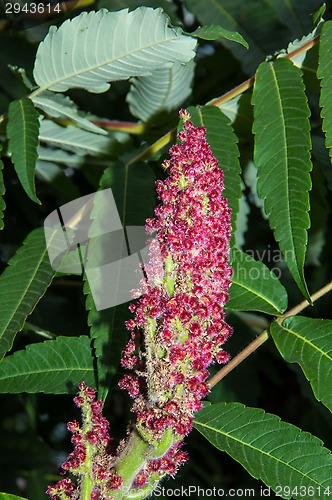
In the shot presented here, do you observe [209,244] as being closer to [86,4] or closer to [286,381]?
[86,4]

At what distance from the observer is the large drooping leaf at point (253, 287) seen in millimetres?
1926

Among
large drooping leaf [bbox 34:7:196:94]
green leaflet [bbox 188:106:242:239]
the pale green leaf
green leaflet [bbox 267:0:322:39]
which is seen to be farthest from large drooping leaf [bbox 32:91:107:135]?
green leaflet [bbox 267:0:322:39]

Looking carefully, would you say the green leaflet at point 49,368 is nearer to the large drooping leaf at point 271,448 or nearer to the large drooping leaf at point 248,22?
the large drooping leaf at point 271,448

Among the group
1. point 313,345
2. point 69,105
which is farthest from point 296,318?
point 69,105

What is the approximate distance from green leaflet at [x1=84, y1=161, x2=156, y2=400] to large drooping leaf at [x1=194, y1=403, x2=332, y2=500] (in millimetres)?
278

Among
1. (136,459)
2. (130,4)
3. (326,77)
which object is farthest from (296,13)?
(136,459)

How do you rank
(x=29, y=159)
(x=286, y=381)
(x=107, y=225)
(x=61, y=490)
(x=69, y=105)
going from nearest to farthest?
1. (x=61, y=490)
2. (x=29, y=159)
3. (x=107, y=225)
4. (x=69, y=105)
5. (x=286, y=381)

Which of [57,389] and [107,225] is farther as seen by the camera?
[107,225]

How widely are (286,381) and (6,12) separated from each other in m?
2.72

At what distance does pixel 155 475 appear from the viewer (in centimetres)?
149

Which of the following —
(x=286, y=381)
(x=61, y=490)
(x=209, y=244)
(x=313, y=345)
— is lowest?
(x=286, y=381)

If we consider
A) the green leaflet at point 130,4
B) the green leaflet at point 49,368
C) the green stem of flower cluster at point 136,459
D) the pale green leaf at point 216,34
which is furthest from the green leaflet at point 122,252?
the green leaflet at point 130,4

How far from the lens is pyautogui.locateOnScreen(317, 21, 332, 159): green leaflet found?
180 centimetres

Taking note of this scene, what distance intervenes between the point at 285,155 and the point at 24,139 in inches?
28.4
